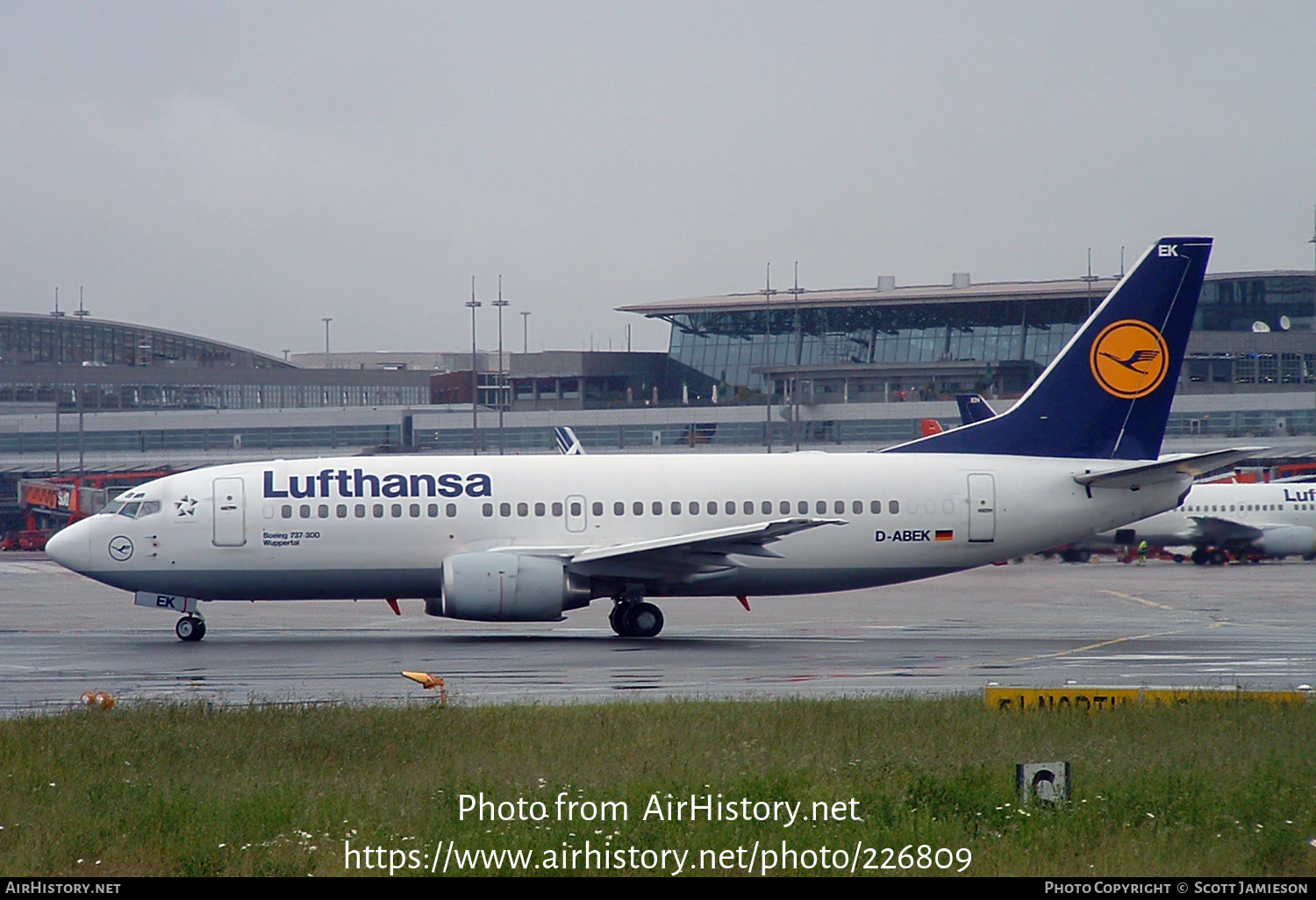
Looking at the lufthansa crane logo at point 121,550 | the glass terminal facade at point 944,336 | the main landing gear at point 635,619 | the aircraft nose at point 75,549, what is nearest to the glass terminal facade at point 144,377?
the glass terminal facade at point 944,336

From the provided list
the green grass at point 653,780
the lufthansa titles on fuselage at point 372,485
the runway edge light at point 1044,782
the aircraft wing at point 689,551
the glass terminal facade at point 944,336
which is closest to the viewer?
the green grass at point 653,780

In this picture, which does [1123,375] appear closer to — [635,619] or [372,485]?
[635,619]

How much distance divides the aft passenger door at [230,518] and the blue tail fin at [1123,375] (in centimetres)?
1553

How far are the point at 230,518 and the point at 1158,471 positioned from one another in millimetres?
18823

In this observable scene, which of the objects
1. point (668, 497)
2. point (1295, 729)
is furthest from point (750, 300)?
point (1295, 729)

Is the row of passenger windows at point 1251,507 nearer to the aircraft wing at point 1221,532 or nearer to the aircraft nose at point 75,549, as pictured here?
the aircraft wing at point 1221,532

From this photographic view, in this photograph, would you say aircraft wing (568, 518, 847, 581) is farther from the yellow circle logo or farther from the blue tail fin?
the yellow circle logo

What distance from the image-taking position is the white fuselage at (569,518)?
2809 centimetres

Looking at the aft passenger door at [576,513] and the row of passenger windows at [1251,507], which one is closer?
the aft passenger door at [576,513]

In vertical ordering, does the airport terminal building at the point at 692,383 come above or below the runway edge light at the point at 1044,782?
above

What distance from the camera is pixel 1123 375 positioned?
95.9 feet

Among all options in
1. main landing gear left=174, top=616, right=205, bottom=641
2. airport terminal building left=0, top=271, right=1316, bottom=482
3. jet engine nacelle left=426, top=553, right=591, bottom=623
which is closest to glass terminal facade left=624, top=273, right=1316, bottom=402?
airport terminal building left=0, top=271, right=1316, bottom=482

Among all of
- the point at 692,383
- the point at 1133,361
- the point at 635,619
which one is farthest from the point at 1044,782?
the point at 692,383
